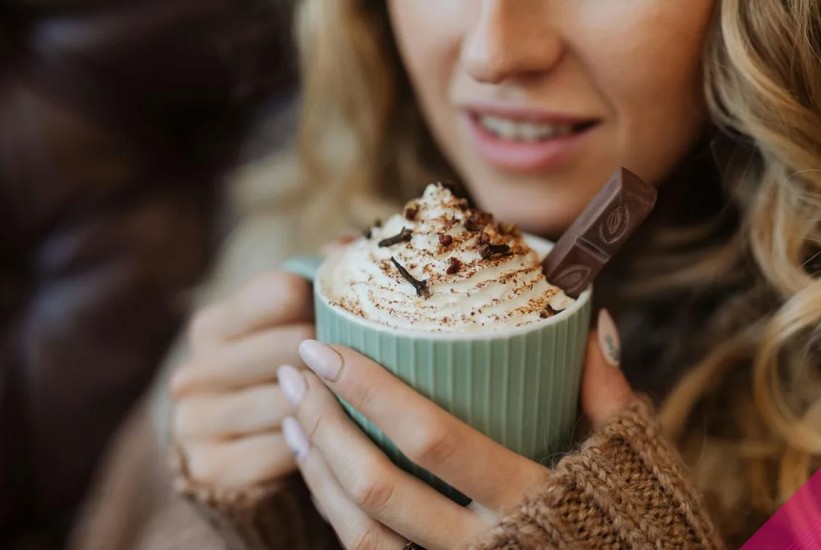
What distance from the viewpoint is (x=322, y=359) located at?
51 centimetres

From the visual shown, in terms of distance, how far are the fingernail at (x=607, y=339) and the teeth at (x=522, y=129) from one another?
199 mm

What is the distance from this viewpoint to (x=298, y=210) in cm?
116

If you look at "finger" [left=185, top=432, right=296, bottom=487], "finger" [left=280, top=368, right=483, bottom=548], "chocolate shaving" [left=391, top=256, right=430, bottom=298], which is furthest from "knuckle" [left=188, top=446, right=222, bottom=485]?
"chocolate shaving" [left=391, top=256, right=430, bottom=298]

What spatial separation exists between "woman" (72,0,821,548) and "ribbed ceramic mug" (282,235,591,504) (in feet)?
0.05

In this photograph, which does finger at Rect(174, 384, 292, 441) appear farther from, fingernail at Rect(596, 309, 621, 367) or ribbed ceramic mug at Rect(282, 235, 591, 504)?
fingernail at Rect(596, 309, 621, 367)

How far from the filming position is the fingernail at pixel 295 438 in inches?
24.1

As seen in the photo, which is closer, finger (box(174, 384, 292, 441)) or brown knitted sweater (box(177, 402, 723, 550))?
brown knitted sweater (box(177, 402, 723, 550))

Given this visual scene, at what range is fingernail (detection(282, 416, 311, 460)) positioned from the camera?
2.01ft

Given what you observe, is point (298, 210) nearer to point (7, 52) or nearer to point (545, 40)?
point (7, 52)

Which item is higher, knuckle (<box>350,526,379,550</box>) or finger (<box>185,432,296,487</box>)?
knuckle (<box>350,526,379,550</box>)

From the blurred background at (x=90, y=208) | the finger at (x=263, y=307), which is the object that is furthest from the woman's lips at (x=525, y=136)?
the blurred background at (x=90, y=208)

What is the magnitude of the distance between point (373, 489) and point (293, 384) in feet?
0.35

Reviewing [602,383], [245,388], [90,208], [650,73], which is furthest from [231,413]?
[90,208]

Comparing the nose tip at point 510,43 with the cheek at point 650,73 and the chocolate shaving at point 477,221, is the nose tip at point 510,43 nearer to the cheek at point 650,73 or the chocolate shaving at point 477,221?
the cheek at point 650,73
